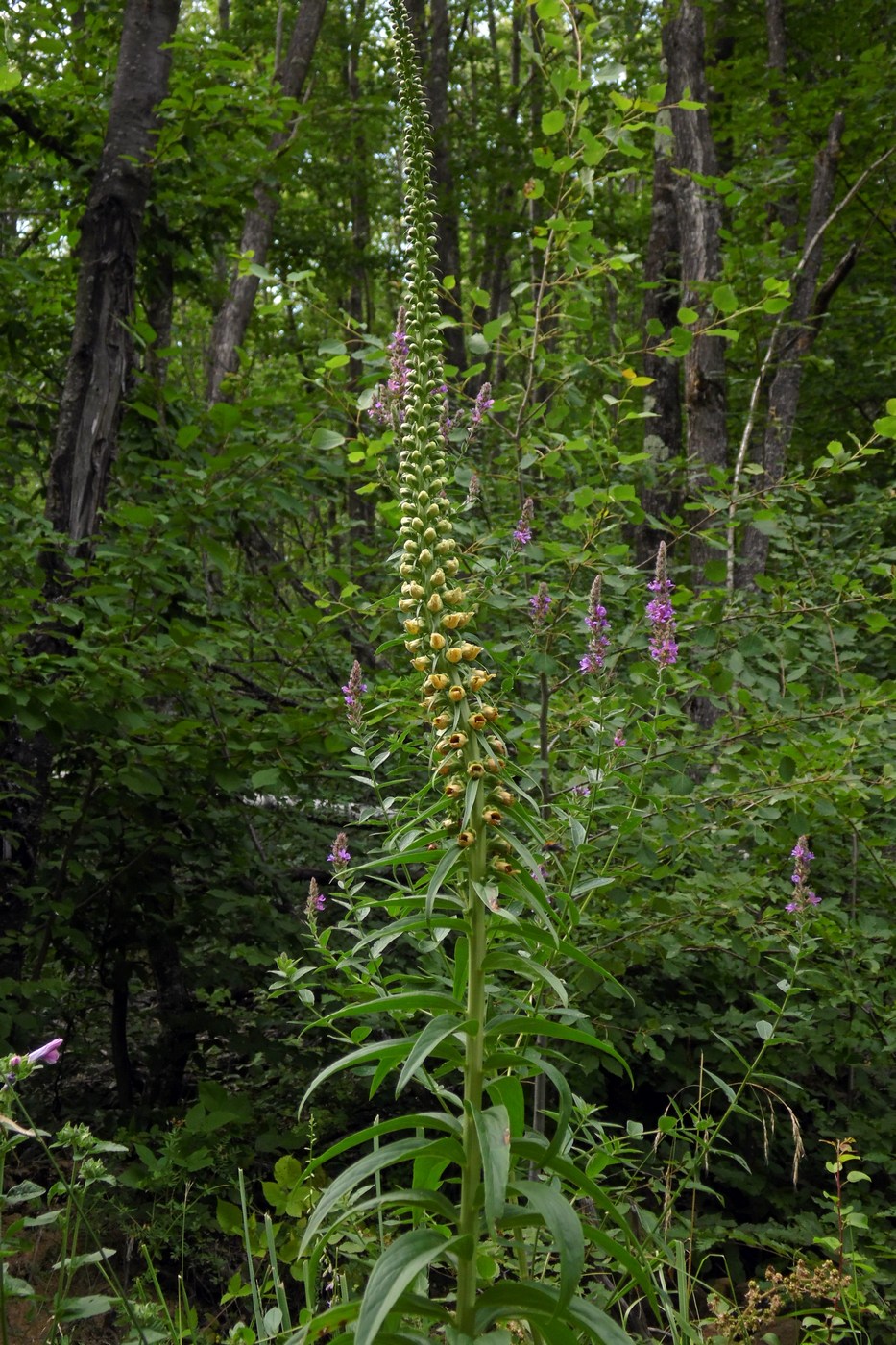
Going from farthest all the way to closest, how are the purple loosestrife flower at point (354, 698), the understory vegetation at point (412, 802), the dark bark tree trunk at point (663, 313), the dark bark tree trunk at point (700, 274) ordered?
1. the dark bark tree trunk at point (663, 313)
2. the dark bark tree trunk at point (700, 274)
3. the purple loosestrife flower at point (354, 698)
4. the understory vegetation at point (412, 802)

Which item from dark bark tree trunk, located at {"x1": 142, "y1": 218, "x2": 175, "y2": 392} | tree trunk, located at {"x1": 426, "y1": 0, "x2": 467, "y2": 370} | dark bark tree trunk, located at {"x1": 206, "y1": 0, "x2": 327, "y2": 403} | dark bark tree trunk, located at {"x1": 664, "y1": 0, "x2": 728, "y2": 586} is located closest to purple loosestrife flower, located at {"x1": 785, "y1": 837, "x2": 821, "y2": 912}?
dark bark tree trunk, located at {"x1": 142, "y1": 218, "x2": 175, "y2": 392}

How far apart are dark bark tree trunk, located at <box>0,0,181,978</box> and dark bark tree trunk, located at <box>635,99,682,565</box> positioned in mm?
4421

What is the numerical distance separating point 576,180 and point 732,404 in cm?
1262

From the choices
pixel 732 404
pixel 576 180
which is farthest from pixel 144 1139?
pixel 732 404

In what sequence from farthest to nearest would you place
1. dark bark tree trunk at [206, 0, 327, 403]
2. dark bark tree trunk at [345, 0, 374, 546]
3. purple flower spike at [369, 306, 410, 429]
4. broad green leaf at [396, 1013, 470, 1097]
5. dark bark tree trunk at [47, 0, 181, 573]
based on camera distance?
dark bark tree trunk at [345, 0, 374, 546] → dark bark tree trunk at [206, 0, 327, 403] → dark bark tree trunk at [47, 0, 181, 573] → purple flower spike at [369, 306, 410, 429] → broad green leaf at [396, 1013, 470, 1097]

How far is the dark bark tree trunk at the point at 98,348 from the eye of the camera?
4969mm

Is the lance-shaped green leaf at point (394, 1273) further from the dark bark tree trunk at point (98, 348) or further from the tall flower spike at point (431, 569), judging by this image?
the dark bark tree trunk at point (98, 348)

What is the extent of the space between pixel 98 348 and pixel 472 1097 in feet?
15.2

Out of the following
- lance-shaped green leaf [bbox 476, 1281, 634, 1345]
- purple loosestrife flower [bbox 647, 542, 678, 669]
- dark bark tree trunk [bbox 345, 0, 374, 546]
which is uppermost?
dark bark tree trunk [bbox 345, 0, 374, 546]

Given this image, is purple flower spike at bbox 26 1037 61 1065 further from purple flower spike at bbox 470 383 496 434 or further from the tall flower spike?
purple flower spike at bbox 470 383 496 434

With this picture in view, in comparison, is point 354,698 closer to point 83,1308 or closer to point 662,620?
point 662,620

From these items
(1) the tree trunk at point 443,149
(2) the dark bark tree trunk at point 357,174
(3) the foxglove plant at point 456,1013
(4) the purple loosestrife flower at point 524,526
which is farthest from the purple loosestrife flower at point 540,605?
(2) the dark bark tree trunk at point 357,174

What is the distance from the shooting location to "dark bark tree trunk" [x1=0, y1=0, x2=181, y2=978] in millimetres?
4969

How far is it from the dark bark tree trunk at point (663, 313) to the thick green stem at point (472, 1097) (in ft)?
23.3
